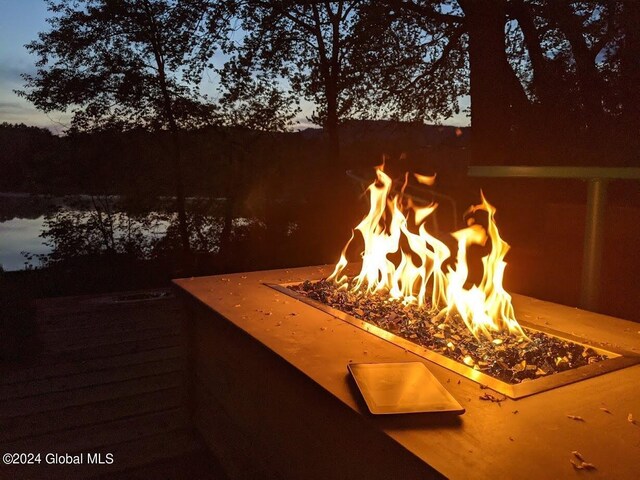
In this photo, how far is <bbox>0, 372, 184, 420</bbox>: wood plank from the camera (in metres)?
3.13

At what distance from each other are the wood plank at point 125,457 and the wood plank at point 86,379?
0.50 metres

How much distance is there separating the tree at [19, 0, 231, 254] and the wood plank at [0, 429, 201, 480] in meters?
5.96

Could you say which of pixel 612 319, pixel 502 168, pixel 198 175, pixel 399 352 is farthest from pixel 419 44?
pixel 399 352

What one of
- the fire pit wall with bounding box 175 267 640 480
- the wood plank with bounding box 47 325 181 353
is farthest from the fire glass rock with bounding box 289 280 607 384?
the wood plank with bounding box 47 325 181 353

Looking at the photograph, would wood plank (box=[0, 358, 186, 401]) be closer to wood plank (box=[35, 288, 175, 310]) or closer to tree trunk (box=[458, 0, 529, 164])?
wood plank (box=[35, 288, 175, 310])

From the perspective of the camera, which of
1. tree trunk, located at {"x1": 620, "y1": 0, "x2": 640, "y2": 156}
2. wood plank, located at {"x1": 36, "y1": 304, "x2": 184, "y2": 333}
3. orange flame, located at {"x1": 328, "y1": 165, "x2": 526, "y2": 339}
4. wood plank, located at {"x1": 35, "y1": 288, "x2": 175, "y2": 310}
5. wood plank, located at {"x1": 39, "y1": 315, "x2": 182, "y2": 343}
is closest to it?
orange flame, located at {"x1": 328, "y1": 165, "x2": 526, "y2": 339}

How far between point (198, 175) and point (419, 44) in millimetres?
4359

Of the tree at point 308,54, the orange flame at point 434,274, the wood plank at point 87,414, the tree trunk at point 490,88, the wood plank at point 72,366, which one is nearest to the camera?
the orange flame at point 434,274

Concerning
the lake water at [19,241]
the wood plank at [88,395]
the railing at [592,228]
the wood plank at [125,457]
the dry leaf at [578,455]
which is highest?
the railing at [592,228]

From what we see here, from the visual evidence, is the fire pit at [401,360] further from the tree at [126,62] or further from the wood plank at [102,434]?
the tree at [126,62]

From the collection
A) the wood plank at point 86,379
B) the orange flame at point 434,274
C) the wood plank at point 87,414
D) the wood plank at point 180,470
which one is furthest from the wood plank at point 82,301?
the orange flame at point 434,274

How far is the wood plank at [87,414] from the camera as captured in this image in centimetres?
288

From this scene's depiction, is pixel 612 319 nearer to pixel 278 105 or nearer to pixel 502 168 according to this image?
pixel 502 168

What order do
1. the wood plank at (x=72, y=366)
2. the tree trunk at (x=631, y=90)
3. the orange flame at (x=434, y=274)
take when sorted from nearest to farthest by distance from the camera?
the orange flame at (x=434, y=274)
the wood plank at (x=72, y=366)
the tree trunk at (x=631, y=90)
